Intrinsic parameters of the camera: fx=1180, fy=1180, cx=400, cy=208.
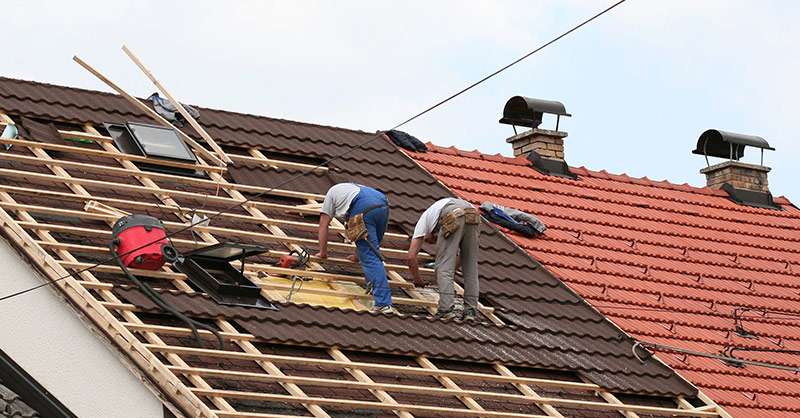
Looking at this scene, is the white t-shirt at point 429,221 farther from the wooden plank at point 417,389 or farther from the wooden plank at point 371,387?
the wooden plank at point 371,387

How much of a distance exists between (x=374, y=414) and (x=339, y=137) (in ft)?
16.1

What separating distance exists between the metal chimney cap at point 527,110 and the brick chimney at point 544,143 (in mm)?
282

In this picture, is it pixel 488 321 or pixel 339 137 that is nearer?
pixel 488 321

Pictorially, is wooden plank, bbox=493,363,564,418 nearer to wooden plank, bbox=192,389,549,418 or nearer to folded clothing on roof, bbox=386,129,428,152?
wooden plank, bbox=192,389,549,418

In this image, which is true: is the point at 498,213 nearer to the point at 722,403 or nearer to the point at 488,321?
the point at 488,321

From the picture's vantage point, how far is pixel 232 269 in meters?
8.45

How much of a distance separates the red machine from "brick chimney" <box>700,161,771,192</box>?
30.5ft

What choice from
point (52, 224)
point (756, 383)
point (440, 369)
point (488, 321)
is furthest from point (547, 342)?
point (52, 224)

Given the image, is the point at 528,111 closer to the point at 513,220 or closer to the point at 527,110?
the point at 527,110

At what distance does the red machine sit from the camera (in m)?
8.05

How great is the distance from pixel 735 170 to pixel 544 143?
2982 millimetres

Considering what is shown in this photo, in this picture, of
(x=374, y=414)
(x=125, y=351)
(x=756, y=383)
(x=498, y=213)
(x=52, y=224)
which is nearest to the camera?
(x=125, y=351)

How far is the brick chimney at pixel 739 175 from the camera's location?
1545cm

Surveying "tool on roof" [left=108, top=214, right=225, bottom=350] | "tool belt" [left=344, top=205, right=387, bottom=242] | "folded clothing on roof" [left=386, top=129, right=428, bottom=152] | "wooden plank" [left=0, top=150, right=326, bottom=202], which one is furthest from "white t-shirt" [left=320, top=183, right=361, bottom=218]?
"folded clothing on roof" [left=386, top=129, right=428, bottom=152]
